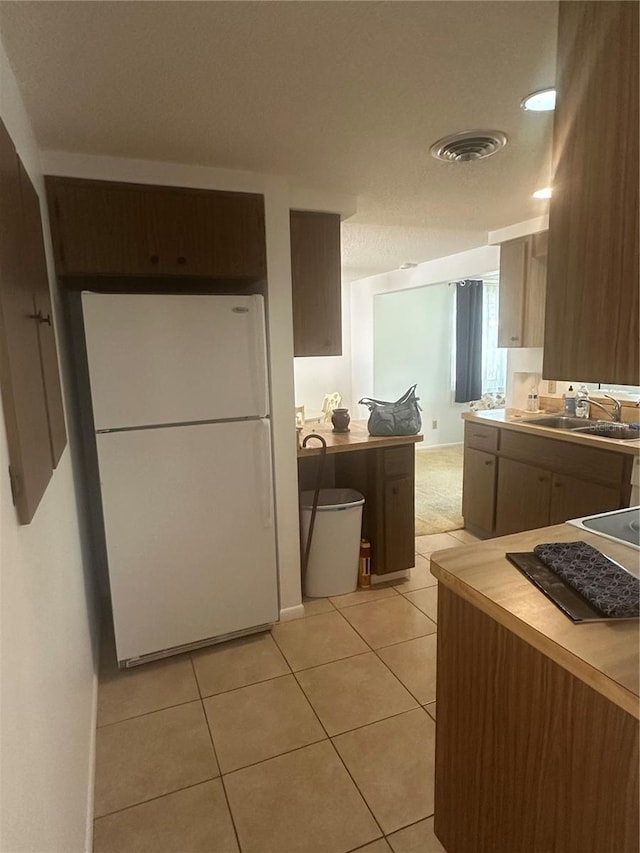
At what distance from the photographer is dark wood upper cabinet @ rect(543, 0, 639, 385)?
0.86 meters

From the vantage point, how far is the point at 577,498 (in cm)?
279

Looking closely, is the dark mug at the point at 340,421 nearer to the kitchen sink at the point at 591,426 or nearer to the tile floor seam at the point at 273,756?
the kitchen sink at the point at 591,426

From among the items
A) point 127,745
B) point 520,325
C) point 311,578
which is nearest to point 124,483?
point 127,745

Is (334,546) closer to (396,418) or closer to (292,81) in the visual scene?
(396,418)

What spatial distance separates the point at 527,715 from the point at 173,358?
1.78 metres

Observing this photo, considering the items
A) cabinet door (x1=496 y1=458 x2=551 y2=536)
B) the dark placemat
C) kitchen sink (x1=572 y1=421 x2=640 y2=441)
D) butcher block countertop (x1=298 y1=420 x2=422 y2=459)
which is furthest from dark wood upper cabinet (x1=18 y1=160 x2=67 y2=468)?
kitchen sink (x1=572 y1=421 x2=640 y2=441)

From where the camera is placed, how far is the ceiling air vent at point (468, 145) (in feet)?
5.97

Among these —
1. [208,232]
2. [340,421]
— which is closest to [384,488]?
[340,421]

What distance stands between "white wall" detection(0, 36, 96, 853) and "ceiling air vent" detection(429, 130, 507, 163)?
57.3 inches

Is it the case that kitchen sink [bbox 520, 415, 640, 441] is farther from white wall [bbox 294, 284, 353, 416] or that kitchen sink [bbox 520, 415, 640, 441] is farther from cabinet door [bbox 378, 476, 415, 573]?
white wall [bbox 294, 284, 353, 416]

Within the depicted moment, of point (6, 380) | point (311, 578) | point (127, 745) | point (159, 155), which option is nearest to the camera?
point (6, 380)

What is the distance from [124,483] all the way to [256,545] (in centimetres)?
70

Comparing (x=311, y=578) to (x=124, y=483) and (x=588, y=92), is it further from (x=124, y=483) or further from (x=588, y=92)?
(x=588, y=92)

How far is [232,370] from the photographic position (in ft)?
7.32
